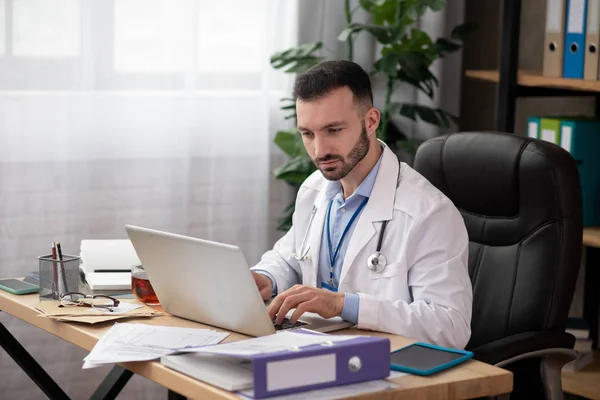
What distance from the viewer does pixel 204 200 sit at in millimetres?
3494

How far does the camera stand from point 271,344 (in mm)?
1609

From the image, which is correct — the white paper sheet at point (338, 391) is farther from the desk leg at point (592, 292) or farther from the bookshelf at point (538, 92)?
the desk leg at point (592, 292)

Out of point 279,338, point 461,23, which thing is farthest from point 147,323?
point 461,23

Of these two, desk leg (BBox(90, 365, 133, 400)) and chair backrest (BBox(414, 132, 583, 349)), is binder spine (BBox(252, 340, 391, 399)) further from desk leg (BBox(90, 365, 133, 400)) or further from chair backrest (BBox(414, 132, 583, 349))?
chair backrest (BBox(414, 132, 583, 349))

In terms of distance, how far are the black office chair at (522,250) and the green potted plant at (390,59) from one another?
103cm

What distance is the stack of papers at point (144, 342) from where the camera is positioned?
5.59 feet

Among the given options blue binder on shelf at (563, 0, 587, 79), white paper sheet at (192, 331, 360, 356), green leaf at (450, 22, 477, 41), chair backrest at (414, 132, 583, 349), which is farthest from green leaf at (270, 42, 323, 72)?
white paper sheet at (192, 331, 360, 356)

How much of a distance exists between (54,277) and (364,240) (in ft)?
2.27

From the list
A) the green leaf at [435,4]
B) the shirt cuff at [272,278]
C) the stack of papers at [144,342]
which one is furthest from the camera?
the green leaf at [435,4]

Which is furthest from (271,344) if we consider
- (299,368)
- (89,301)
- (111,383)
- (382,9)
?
(382,9)

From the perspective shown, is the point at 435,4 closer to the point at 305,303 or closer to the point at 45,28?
the point at 45,28

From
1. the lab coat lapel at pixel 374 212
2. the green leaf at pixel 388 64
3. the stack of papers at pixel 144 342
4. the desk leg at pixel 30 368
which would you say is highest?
the green leaf at pixel 388 64

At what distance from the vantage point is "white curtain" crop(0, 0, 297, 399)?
10.3 feet

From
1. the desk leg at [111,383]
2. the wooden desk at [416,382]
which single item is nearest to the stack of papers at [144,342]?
the wooden desk at [416,382]
